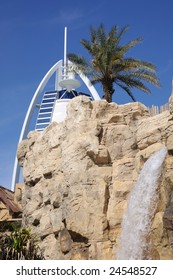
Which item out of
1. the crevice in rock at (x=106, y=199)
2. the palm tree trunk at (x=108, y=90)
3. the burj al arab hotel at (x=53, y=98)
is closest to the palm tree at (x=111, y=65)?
the palm tree trunk at (x=108, y=90)

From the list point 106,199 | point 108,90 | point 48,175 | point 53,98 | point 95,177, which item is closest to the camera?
point 106,199

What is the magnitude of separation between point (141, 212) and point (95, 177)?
2927mm

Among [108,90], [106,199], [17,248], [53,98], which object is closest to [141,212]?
[106,199]

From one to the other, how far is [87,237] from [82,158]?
3.66 metres

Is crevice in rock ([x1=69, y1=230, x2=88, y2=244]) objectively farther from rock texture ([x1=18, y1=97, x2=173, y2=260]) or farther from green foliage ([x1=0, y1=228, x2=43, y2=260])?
green foliage ([x1=0, y1=228, x2=43, y2=260])

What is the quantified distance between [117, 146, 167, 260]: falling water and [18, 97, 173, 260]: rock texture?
39 cm

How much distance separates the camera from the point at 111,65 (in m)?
28.6

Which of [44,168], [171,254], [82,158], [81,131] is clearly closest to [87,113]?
[81,131]

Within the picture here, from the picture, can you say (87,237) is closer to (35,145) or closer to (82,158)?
(82,158)

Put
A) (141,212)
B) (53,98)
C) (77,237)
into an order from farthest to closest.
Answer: (53,98), (77,237), (141,212)

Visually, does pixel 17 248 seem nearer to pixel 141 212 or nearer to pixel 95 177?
pixel 95 177

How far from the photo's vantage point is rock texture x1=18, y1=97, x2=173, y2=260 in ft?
64.5

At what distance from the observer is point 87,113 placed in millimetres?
22984

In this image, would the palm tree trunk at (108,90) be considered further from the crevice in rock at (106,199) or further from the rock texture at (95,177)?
the crevice in rock at (106,199)
